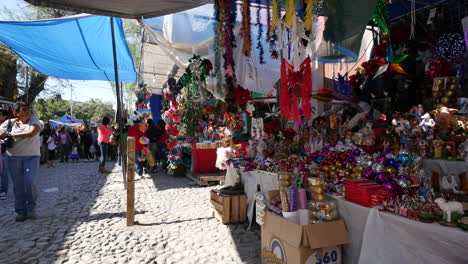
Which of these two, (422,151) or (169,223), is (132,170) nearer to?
(169,223)

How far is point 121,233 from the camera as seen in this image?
3.90 m

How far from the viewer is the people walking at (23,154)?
4172mm

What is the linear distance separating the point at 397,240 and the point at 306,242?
25.2 inches

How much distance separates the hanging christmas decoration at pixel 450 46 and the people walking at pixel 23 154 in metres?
5.71

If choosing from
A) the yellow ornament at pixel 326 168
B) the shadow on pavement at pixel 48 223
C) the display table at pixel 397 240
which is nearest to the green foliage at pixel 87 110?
the shadow on pavement at pixel 48 223

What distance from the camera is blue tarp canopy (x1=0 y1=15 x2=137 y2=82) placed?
548 cm

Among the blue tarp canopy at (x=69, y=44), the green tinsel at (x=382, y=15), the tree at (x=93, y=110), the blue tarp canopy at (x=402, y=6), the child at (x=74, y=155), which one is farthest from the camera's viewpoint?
the tree at (x=93, y=110)

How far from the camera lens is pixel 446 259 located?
1.82m

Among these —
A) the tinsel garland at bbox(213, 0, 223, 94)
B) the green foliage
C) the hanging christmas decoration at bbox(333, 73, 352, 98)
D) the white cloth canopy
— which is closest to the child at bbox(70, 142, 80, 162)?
the white cloth canopy

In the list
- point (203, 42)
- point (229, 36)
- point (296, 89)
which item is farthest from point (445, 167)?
point (203, 42)

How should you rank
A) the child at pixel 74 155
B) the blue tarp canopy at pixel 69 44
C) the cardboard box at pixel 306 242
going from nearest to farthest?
the cardboard box at pixel 306 242 < the blue tarp canopy at pixel 69 44 < the child at pixel 74 155

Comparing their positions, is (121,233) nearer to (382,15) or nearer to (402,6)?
(382,15)

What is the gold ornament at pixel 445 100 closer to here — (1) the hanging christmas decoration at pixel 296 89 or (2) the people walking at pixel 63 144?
(1) the hanging christmas decoration at pixel 296 89

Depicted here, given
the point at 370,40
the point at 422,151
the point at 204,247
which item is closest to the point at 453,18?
the point at 370,40
